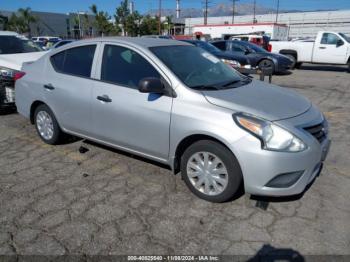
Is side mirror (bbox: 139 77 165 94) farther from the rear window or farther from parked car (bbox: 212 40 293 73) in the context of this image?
parked car (bbox: 212 40 293 73)

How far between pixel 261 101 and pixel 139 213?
1.71 m

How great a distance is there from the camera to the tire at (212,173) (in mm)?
3143

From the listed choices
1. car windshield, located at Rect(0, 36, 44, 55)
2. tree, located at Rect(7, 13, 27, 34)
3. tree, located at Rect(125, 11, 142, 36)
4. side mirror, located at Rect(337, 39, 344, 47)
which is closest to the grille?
car windshield, located at Rect(0, 36, 44, 55)

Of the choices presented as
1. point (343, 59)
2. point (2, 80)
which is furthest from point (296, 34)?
point (2, 80)

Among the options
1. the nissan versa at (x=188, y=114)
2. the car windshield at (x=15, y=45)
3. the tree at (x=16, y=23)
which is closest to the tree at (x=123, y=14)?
the tree at (x=16, y=23)

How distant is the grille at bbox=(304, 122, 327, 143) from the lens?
126 inches

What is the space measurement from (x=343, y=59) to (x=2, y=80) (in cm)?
1477

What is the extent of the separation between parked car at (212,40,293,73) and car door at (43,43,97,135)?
34.9ft

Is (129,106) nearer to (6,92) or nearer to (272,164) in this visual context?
(272,164)

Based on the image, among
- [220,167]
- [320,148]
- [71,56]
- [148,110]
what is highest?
[71,56]

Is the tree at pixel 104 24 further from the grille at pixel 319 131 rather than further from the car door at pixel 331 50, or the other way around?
the grille at pixel 319 131

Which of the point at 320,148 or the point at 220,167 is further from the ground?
the point at 320,148

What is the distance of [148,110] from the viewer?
11.8 ft

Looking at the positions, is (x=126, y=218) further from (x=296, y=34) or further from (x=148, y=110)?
(x=296, y=34)
